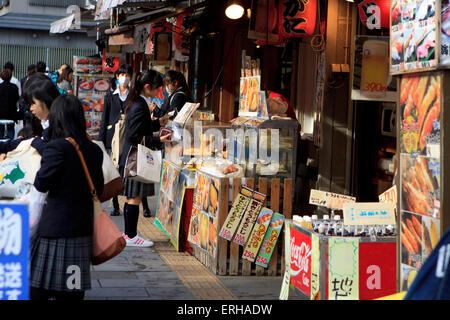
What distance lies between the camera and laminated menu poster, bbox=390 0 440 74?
4742mm

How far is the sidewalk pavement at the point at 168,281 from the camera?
746cm

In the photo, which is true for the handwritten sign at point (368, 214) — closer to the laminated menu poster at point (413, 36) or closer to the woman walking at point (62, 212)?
the laminated menu poster at point (413, 36)

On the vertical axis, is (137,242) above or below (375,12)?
below

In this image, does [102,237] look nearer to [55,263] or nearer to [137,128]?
[55,263]

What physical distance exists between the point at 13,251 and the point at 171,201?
603 centimetres

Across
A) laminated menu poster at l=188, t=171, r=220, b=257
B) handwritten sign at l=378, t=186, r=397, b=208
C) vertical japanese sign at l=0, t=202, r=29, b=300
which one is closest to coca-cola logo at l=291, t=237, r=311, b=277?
handwritten sign at l=378, t=186, r=397, b=208

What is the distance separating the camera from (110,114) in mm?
11719

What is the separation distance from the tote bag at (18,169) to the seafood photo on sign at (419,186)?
110 inches

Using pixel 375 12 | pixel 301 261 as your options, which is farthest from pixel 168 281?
pixel 375 12

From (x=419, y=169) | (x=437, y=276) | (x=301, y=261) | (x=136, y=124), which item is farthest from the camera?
(x=136, y=124)

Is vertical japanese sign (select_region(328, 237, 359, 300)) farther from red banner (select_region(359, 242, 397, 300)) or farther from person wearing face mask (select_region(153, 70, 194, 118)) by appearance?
person wearing face mask (select_region(153, 70, 194, 118))

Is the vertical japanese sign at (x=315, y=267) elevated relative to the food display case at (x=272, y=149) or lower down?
lower down

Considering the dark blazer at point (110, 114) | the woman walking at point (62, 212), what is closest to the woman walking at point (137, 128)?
the dark blazer at point (110, 114)

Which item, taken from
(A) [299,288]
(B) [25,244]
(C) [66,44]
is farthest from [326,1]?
(C) [66,44]
